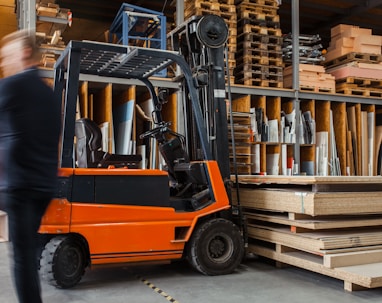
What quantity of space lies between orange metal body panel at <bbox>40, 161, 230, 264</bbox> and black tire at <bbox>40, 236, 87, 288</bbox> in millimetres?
120

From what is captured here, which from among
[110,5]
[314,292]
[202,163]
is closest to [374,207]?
[314,292]

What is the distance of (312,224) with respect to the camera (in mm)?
4840

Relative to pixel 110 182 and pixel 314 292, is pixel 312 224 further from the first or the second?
pixel 110 182

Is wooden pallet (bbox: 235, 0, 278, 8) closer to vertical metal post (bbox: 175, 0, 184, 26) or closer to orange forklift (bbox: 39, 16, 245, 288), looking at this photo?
vertical metal post (bbox: 175, 0, 184, 26)

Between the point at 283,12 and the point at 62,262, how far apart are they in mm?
9017

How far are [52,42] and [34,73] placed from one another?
4.94 metres

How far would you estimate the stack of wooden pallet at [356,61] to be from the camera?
9680 millimetres

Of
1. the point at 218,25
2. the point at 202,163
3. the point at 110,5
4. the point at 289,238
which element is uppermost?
the point at 110,5

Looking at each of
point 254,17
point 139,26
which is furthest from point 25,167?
point 254,17

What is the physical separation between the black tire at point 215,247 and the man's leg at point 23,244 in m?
2.57

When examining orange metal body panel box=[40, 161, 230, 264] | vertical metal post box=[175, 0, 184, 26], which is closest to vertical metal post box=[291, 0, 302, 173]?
vertical metal post box=[175, 0, 184, 26]

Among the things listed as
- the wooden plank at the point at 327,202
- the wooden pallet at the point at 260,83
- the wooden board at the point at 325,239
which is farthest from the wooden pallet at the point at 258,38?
the wooden board at the point at 325,239

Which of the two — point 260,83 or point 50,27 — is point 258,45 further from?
point 50,27

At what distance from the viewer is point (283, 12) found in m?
11.6
